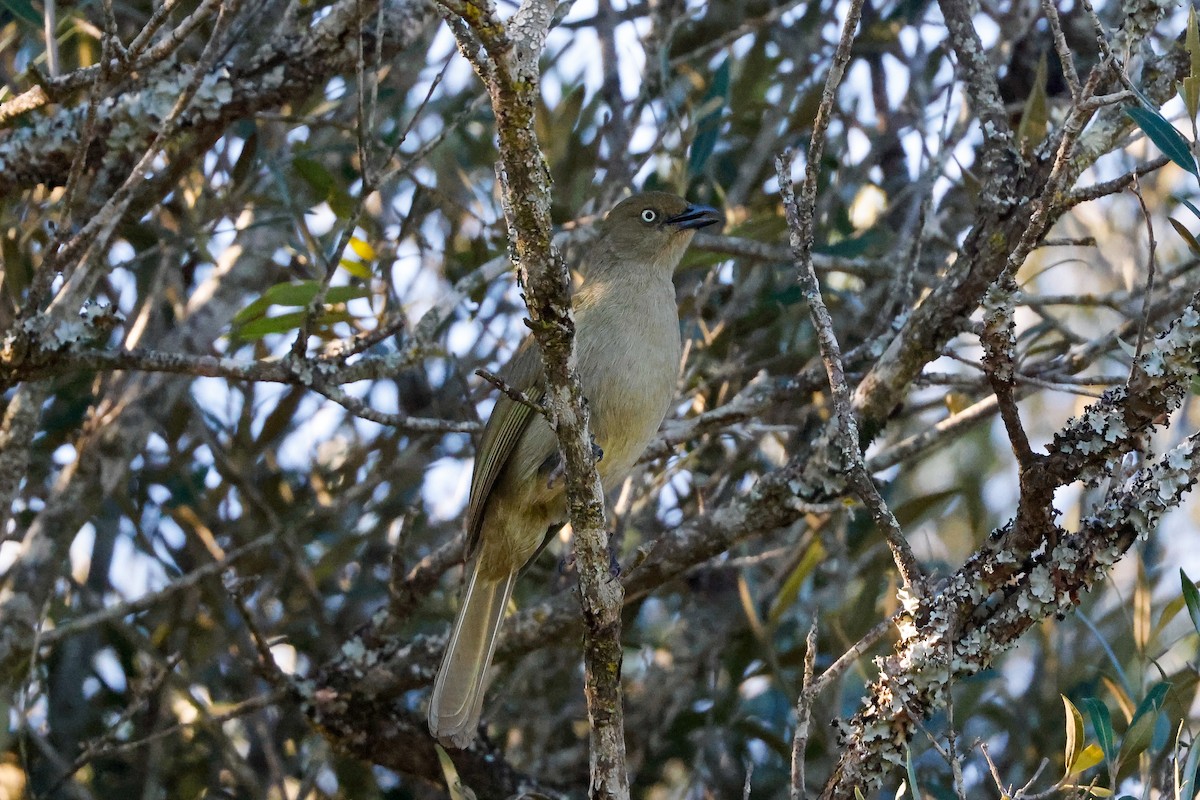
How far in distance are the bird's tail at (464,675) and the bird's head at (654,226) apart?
1408mm

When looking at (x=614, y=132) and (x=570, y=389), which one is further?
(x=614, y=132)

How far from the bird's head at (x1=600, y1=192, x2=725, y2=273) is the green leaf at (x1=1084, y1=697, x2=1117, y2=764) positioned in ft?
8.23

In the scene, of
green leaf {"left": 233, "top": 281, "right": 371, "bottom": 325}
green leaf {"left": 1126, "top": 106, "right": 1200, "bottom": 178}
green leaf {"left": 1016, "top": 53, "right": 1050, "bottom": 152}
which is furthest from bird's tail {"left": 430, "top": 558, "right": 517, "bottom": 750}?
green leaf {"left": 1126, "top": 106, "right": 1200, "bottom": 178}

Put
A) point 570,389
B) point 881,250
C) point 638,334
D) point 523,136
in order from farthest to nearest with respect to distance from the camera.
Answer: point 881,250 < point 638,334 < point 570,389 < point 523,136

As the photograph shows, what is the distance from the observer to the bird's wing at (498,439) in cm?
464

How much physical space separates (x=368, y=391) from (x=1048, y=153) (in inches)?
137

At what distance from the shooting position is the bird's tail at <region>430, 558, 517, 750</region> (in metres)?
4.43

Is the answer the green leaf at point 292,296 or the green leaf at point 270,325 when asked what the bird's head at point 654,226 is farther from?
the green leaf at point 270,325

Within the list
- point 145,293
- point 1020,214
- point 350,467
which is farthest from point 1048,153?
point 145,293

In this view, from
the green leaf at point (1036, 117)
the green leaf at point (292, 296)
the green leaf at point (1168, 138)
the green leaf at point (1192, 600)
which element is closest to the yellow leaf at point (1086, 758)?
the green leaf at point (1192, 600)

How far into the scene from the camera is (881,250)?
5910mm

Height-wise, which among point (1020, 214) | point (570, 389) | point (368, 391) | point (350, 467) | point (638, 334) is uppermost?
point (368, 391)

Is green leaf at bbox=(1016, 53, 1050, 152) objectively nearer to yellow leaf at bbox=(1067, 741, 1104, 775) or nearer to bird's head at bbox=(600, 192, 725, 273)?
bird's head at bbox=(600, 192, 725, 273)

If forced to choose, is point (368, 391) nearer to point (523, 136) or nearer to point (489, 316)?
point (489, 316)
